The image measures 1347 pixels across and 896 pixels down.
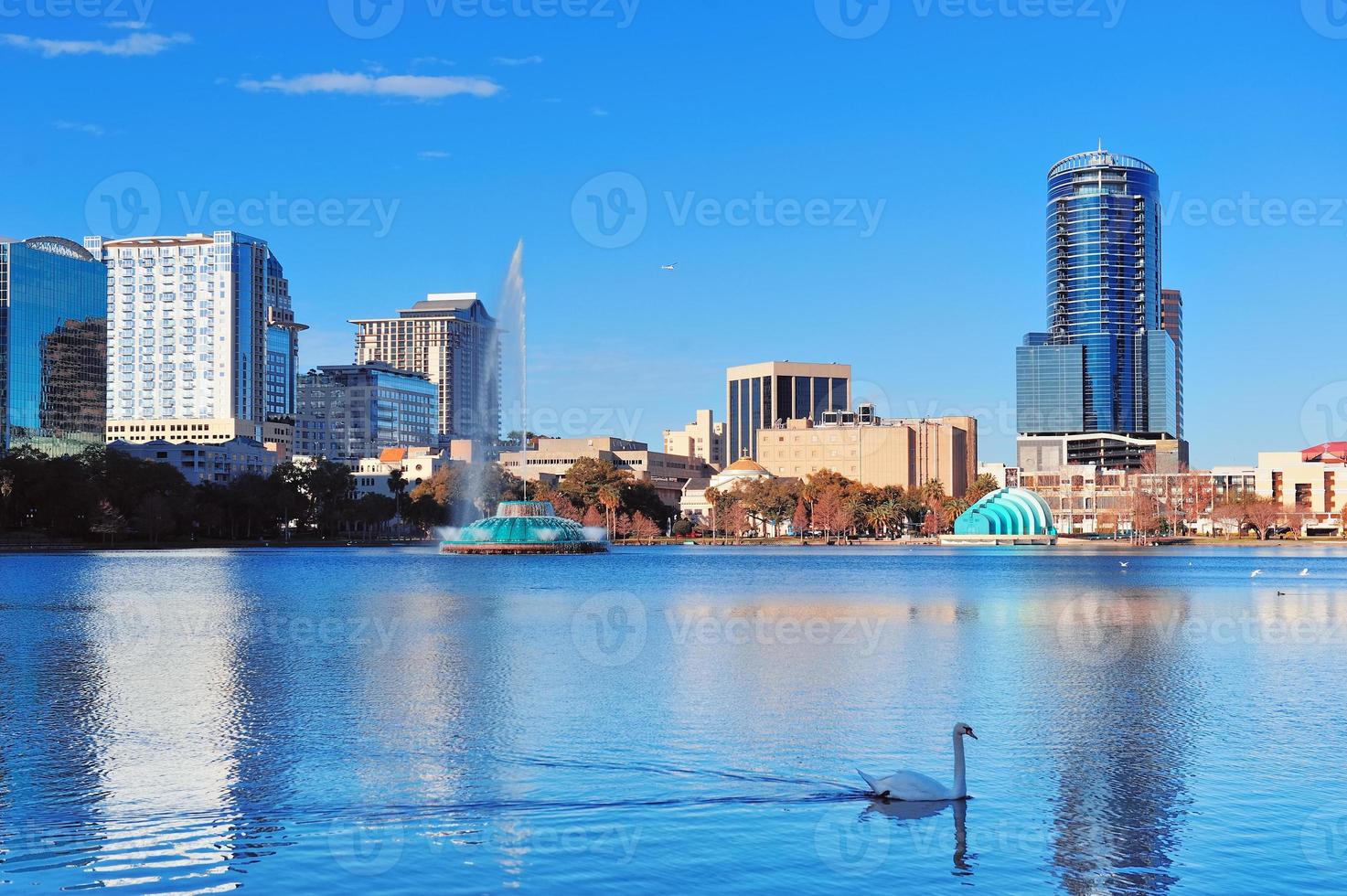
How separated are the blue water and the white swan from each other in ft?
0.69

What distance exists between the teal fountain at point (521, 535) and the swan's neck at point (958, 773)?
108 metres

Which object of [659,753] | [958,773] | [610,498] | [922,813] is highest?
[610,498]

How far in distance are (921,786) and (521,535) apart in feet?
365

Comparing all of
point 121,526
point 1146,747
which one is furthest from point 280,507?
point 1146,747

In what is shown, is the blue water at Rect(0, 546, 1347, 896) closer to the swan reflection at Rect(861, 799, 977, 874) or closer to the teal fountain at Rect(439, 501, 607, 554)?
the swan reflection at Rect(861, 799, 977, 874)

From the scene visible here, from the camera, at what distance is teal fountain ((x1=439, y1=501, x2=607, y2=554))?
420 feet

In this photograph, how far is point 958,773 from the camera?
19.8 meters

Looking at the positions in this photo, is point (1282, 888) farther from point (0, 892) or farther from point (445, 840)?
point (0, 892)

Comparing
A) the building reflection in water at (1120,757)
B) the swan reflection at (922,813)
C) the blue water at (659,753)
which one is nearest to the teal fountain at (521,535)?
the blue water at (659,753)

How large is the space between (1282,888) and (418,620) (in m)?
37.1

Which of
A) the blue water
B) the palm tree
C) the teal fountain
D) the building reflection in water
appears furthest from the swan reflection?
the palm tree

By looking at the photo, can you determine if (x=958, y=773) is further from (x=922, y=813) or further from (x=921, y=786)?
(x=922, y=813)

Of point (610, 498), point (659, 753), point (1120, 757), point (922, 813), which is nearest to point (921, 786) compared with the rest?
point (922, 813)

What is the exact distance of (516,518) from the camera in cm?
13150
